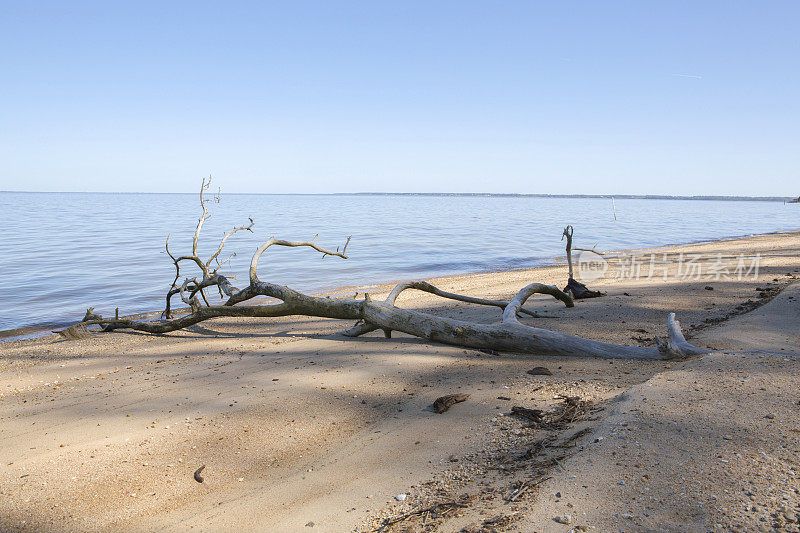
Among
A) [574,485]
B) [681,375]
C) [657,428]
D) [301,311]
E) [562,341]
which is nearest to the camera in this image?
[574,485]

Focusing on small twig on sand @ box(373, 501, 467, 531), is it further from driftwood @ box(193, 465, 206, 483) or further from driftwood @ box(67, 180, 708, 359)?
driftwood @ box(67, 180, 708, 359)

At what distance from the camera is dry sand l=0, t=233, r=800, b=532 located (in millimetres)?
2131

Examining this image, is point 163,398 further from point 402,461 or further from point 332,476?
point 402,461

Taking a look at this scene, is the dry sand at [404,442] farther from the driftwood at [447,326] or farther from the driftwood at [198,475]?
the driftwood at [447,326]

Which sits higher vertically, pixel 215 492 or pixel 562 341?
pixel 562 341

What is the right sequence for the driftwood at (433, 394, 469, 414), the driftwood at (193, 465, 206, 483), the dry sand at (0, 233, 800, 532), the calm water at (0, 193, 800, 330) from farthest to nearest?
1. the calm water at (0, 193, 800, 330)
2. the driftwood at (433, 394, 469, 414)
3. the driftwood at (193, 465, 206, 483)
4. the dry sand at (0, 233, 800, 532)

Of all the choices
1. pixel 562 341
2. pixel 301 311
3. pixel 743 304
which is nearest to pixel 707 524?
pixel 562 341

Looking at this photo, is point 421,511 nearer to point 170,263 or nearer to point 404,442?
point 404,442

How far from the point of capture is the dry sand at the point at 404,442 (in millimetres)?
2131

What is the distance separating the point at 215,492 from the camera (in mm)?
2787

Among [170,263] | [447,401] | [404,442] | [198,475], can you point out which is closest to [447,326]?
[447,401]

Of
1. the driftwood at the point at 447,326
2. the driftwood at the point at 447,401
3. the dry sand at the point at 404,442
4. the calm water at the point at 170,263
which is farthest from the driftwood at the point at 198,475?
the calm water at the point at 170,263

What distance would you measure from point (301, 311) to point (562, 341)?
3.25 m

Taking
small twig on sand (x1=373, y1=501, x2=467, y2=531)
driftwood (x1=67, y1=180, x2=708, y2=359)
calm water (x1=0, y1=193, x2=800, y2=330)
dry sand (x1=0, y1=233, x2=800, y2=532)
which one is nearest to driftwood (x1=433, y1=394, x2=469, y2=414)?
dry sand (x1=0, y1=233, x2=800, y2=532)
